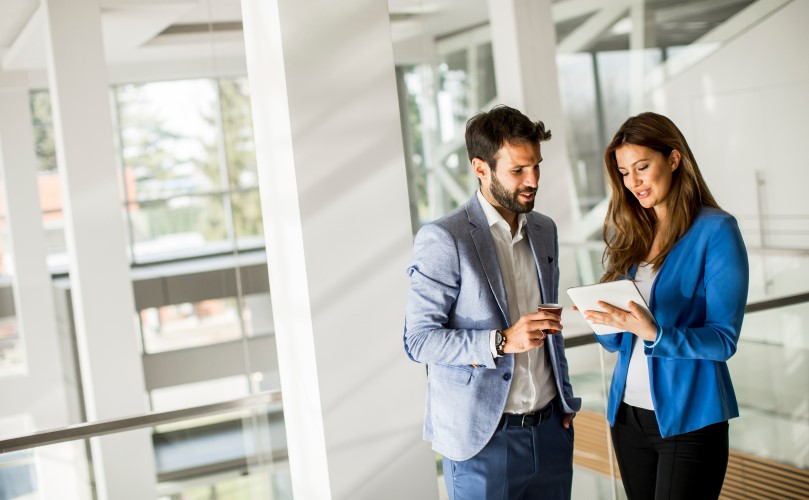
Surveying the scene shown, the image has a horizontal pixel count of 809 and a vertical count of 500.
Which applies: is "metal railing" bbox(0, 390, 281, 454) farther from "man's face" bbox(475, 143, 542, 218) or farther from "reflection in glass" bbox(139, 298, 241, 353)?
"reflection in glass" bbox(139, 298, 241, 353)

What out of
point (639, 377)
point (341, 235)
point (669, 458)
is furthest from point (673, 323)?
point (341, 235)

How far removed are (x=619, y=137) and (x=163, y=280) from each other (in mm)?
4407

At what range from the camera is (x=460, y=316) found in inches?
86.7

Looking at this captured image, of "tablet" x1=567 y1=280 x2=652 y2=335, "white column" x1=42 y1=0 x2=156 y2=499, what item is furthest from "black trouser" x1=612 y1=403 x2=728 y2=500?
"white column" x1=42 y1=0 x2=156 y2=499

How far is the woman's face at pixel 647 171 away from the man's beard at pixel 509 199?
1.02 feet

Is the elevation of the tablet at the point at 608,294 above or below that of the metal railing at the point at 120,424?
above

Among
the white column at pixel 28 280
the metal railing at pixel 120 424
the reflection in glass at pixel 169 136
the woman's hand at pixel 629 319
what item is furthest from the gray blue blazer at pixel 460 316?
the white column at pixel 28 280

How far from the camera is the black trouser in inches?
87.3

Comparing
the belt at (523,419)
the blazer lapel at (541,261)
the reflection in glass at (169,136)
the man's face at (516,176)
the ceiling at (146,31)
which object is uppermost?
the ceiling at (146,31)

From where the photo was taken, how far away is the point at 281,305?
10.6 feet

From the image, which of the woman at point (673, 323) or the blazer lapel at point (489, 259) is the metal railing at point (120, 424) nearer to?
the blazer lapel at point (489, 259)

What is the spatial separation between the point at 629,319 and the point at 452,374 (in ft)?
1.60

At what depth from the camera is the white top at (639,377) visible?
2.29 m

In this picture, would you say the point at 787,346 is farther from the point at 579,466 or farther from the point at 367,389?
the point at 367,389
